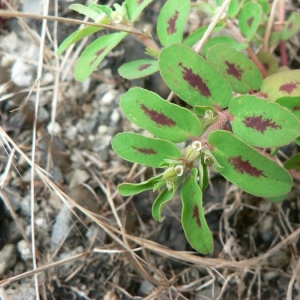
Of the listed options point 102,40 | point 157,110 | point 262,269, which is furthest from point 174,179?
point 262,269

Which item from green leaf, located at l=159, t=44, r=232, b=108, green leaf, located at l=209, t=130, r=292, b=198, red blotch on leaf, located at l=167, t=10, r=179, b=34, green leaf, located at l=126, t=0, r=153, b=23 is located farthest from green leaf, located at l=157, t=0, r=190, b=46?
green leaf, located at l=209, t=130, r=292, b=198

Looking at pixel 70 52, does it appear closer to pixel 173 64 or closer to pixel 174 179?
pixel 173 64

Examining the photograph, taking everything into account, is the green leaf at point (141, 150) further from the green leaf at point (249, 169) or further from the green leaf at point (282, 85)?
the green leaf at point (282, 85)

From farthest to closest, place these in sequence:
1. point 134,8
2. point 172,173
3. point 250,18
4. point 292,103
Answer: point 250,18 → point 134,8 → point 292,103 → point 172,173

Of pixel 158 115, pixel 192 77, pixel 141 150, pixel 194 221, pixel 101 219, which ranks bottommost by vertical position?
pixel 101 219

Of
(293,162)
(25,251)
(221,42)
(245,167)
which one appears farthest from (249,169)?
(25,251)

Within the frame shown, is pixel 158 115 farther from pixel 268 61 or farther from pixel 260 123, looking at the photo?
pixel 268 61

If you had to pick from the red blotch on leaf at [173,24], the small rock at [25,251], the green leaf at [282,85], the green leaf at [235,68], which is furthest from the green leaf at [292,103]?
the small rock at [25,251]
